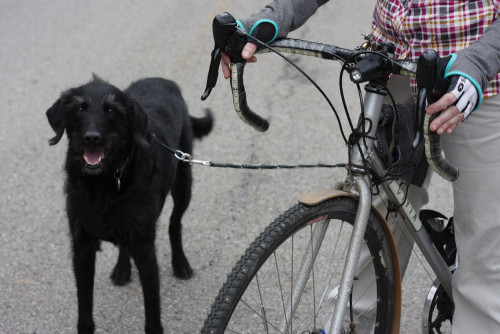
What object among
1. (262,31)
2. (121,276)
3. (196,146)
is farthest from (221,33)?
(196,146)

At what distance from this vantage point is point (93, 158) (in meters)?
2.96

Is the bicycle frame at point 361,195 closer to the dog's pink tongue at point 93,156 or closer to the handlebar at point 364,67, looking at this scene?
the handlebar at point 364,67

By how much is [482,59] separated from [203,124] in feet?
8.04

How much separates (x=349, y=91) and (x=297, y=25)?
4182 millimetres

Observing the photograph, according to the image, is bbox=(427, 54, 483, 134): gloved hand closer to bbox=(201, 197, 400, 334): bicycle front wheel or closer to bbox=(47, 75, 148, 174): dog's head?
bbox=(201, 197, 400, 334): bicycle front wheel

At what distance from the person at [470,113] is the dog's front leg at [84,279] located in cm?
127

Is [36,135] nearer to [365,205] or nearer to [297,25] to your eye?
[297,25]

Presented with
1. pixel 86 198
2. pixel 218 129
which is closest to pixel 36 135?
pixel 218 129

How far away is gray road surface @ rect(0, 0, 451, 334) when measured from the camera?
150 inches

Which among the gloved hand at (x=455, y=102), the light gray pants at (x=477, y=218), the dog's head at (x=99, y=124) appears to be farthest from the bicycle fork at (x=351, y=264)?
the dog's head at (x=99, y=124)

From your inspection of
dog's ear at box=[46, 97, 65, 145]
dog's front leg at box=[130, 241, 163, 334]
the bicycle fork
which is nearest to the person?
the bicycle fork

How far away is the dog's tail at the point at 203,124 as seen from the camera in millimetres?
4309

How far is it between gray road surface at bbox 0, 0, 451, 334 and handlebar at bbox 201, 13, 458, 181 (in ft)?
5.48

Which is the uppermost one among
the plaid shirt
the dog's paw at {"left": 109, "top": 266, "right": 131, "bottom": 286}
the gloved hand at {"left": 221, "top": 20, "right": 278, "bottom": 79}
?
the plaid shirt
